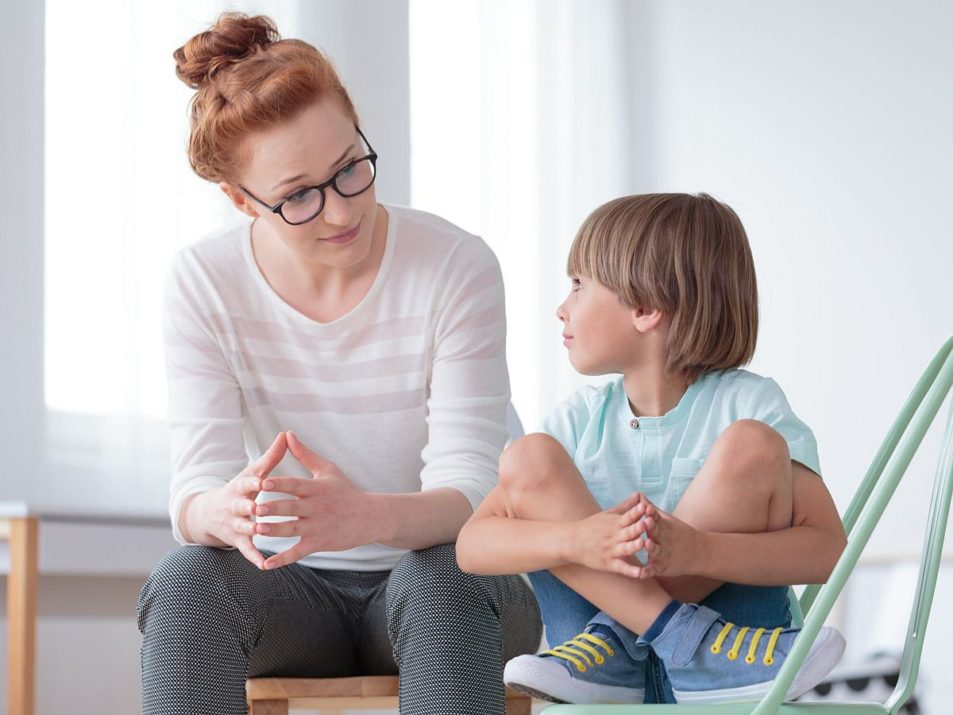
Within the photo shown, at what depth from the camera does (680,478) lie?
1.15 meters

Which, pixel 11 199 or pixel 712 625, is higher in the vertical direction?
pixel 11 199

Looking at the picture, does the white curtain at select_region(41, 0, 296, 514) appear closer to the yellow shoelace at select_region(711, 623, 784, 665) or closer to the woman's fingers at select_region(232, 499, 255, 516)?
the woman's fingers at select_region(232, 499, 255, 516)

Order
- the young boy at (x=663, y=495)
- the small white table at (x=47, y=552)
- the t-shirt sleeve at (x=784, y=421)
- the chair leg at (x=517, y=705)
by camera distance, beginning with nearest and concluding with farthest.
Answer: the young boy at (x=663, y=495) → the t-shirt sleeve at (x=784, y=421) → the chair leg at (x=517, y=705) → the small white table at (x=47, y=552)

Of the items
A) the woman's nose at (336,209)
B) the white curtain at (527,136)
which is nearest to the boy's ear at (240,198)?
the woman's nose at (336,209)

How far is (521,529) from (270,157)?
0.55m

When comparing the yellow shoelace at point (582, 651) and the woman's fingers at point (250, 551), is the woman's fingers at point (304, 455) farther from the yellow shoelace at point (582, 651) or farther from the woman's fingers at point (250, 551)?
the yellow shoelace at point (582, 651)

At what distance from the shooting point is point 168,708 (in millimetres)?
1161

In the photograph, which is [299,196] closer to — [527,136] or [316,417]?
[316,417]

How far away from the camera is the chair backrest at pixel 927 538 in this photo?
86 cm

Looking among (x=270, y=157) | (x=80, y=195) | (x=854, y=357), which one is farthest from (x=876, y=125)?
(x=270, y=157)

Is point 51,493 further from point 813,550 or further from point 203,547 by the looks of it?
point 813,550

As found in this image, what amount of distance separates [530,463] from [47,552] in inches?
53.3

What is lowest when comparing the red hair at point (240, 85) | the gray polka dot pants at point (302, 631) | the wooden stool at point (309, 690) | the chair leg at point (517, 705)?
the chair leg at point (517, 705)

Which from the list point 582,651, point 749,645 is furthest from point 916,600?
point 582,651
